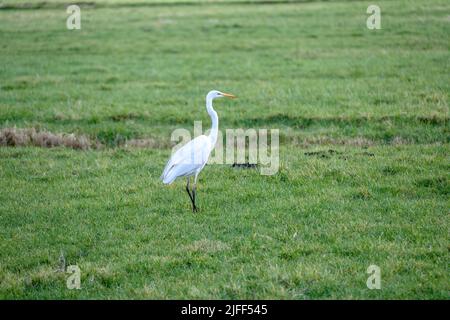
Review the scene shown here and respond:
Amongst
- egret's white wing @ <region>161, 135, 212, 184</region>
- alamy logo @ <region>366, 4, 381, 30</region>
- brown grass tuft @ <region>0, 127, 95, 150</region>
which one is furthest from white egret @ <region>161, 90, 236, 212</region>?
alamy logo @ <region>366, 4, 381, 30</region>

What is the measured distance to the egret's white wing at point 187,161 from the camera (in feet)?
35.4

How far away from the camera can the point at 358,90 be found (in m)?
19.3

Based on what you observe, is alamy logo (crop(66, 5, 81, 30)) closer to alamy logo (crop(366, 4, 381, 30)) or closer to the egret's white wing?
alamy logo (crop(366, 4, 381, 30))

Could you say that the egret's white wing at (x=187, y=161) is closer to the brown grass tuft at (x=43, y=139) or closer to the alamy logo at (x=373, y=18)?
the brown grass tuft at (x=43, y=139)

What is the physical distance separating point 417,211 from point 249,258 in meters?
3.43

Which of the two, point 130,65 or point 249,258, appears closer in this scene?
point 249,258

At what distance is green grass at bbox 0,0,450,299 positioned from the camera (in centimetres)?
834

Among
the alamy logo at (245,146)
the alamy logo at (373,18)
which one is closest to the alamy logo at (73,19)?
the alamy logo at (373,18)

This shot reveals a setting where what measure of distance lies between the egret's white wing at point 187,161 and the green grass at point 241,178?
72 centimetres

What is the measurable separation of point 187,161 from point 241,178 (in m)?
2.01

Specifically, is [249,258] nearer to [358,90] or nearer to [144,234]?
[144,234]
